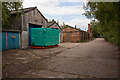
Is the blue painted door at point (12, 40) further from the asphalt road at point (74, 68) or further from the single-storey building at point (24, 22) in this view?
the asphalt road at point (74, 68)

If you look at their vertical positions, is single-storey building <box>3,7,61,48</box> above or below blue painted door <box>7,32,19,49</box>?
above

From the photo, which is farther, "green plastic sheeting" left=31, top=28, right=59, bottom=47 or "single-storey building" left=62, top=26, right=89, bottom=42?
"single-storey building" left=62, top=26, right=89, bottom=42

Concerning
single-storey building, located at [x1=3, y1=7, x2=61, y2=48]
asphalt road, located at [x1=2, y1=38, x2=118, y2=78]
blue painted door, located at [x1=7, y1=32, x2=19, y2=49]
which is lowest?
asphalt road, located at [x1=2, y1=38, x2=118, y2=78]

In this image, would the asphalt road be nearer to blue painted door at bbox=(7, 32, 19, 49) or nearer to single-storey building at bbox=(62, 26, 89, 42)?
blue painted door at bbox=(7, 32, 19, 49)

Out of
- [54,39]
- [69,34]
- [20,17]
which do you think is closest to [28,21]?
[20,17]

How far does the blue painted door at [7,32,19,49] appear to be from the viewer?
29.6ft

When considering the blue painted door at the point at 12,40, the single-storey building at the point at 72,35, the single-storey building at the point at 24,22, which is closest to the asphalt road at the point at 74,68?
the blue painted door at the point at 12,40

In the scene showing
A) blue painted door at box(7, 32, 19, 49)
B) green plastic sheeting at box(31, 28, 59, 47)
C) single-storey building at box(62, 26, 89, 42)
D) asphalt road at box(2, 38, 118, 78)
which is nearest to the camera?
asphalt road at box(2, 38, 118, 78)

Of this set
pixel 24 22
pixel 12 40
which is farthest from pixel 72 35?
pixel 12 40

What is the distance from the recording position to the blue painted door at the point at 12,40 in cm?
901

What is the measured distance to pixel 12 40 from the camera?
367 inches

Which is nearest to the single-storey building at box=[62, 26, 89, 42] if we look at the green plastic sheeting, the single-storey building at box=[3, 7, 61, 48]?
the single-storey building at box=[3, 7, 61, 48]

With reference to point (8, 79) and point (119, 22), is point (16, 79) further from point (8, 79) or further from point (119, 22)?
point (119, 22)

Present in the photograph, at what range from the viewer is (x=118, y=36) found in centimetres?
237
